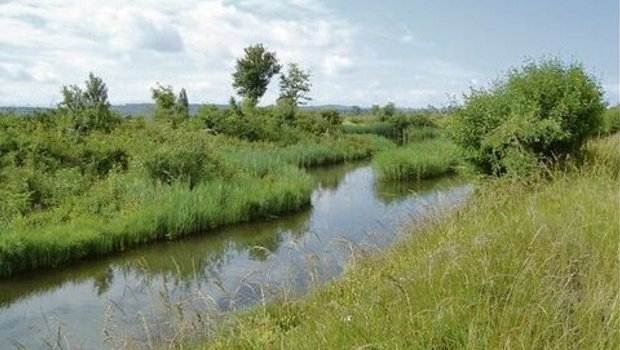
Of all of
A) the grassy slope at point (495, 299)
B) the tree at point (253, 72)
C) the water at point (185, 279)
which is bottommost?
the water at point (185, 279)

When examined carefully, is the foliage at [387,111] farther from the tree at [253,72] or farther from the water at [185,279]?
the water at [185,279]

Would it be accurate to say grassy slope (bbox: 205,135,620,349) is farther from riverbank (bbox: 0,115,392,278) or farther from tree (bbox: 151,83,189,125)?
tree (bbox: 151,83,189,125)

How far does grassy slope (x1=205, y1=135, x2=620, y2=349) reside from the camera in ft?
9.50

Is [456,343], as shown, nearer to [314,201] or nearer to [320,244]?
[320,244]

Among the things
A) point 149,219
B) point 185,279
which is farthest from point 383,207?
point 185,279

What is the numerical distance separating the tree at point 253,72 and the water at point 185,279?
35.4 metres

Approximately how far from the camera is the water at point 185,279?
18.5 ft

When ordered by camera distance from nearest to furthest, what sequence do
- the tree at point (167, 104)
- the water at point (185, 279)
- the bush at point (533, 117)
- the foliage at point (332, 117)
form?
the water at point (185, 279) → the bush at point (533, 117) → the tree at point (167, 104) → the foliage at point (332, 117)

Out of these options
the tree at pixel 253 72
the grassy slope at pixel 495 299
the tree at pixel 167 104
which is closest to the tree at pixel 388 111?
the tree at pixel 253 72

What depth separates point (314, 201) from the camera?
1911 cm

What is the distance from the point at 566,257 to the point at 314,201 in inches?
605

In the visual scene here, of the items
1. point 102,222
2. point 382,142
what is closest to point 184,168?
point 102,222

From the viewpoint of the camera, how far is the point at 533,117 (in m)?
13.4

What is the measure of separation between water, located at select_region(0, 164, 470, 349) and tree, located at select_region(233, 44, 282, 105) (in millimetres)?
35426
